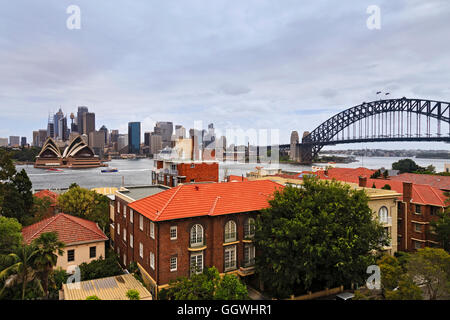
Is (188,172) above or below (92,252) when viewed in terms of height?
above

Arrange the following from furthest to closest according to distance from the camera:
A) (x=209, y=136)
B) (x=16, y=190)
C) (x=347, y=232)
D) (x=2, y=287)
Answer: (x=209, y=136), (x=16, y=190), (x=347, y=232), (x=2, y=287)

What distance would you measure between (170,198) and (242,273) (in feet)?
23.9

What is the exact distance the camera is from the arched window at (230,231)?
20688mm

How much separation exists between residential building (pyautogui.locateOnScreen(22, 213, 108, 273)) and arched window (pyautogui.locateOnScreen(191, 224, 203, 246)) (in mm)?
9089

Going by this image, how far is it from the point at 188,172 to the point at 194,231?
11576 millimetres

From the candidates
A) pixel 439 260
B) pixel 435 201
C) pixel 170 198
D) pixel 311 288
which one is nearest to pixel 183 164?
pixel 170 198

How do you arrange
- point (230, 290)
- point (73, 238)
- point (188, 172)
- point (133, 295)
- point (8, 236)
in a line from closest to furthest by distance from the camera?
1. point (230, 290)
2. point (133, 295)
3. point (8, 236)
4. point (73, 238)
5. point (188, 172)

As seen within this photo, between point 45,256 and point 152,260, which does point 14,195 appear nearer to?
point 45,256

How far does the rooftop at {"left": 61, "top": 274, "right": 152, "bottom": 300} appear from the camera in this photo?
16141 millimetres

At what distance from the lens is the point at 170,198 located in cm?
1992

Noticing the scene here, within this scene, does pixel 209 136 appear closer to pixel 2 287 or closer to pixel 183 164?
pixel 183 164

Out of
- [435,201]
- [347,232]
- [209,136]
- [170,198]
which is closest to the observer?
[347,232]

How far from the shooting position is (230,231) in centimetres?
2084

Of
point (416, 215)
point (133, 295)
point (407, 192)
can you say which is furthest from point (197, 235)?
point (416, 215)
